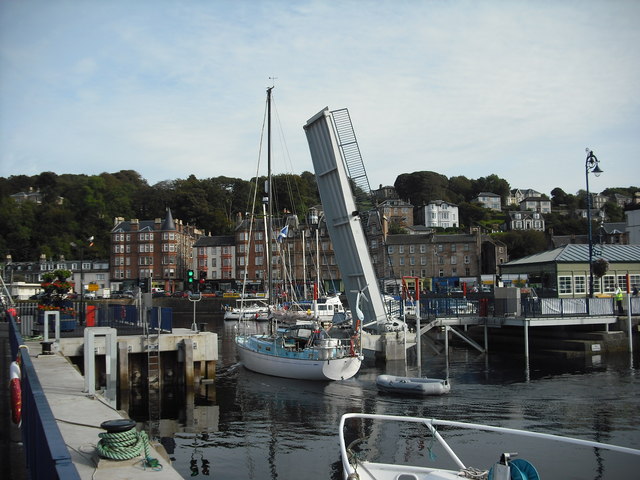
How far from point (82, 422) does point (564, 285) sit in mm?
34656

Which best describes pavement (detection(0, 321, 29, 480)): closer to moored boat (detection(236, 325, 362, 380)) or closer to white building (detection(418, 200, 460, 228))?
moored boat (detection(236, 325, 362, 380))

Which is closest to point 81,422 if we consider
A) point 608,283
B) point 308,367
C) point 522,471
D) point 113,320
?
point 522,471

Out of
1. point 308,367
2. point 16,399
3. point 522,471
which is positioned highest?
point 16,399

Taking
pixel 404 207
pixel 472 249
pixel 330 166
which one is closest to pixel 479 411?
pixel 330 166

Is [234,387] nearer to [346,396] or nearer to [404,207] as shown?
[346,396]

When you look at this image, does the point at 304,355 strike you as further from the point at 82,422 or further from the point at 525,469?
the point at 525,469

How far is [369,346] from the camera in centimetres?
3153

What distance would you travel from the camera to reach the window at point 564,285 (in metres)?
39.2

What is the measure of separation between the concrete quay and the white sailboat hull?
10082 millimetres

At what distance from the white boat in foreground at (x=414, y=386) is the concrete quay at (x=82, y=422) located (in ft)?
38.2

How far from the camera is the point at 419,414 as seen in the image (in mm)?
19812

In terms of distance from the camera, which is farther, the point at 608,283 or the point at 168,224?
the point at 168,224

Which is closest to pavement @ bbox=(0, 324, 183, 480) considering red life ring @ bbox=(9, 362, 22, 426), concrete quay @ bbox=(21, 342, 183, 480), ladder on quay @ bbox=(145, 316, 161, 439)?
concrete quay @ bbox=(21, 342, 183, 480)

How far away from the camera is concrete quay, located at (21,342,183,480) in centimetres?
874
